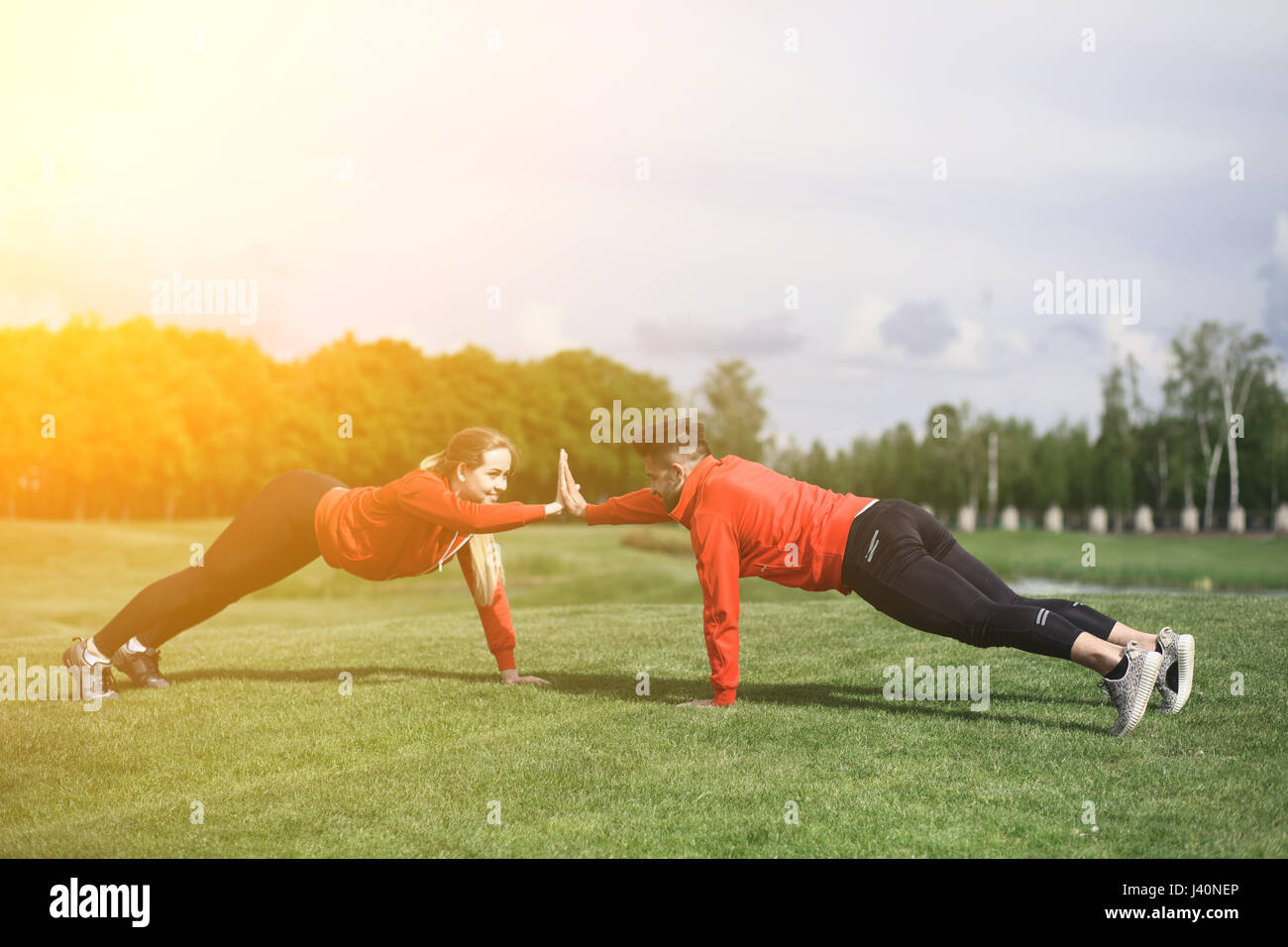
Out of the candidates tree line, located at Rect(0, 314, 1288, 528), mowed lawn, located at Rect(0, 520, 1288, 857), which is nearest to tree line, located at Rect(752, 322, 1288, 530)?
tree line, located at Rect(0, 314, 1288, 528)

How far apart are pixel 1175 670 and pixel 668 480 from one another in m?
3.42

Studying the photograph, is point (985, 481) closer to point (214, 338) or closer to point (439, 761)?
point (214, 338)

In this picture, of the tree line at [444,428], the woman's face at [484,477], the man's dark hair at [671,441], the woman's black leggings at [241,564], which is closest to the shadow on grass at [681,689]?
the woman's black leggings at [241,564]

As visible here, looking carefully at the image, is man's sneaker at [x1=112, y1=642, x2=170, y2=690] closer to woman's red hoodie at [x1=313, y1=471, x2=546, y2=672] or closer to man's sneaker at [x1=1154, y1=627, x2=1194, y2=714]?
woman's red hoodie at [x1=313, y1=471, x2=546, y2=672]

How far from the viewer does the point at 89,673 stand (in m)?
8.43

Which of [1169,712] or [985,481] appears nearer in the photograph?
[1169,712]

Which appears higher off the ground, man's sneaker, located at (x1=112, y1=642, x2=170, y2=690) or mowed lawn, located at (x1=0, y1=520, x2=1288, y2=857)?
man's sneaker, located at (x1=112, y1=642, x2=170, y2=690)

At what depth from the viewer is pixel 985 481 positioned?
55.8m

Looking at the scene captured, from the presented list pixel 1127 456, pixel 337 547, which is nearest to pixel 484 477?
pixel 337 547

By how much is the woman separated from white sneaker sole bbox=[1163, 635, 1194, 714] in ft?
14.3

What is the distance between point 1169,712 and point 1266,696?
1159mm

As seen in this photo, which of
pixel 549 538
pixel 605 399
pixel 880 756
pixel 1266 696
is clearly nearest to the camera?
pixel 880 756

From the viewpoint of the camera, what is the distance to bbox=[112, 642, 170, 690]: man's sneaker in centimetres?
862
